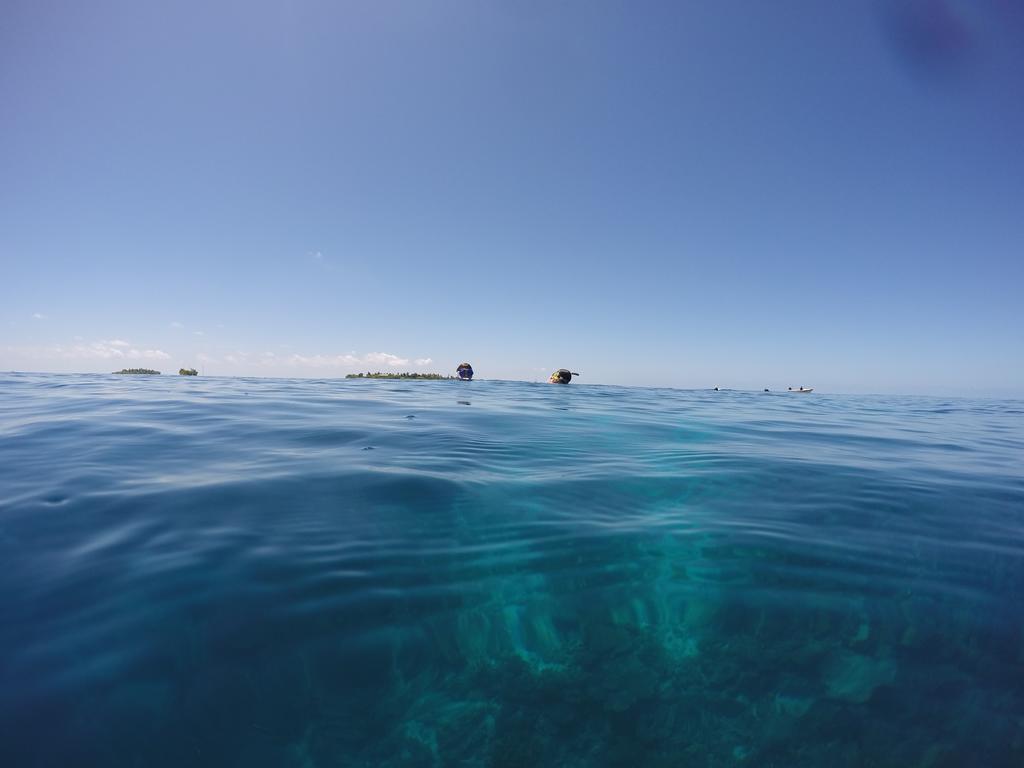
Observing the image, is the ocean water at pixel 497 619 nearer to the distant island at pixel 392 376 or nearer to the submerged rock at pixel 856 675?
the submerged rock at pixel 856 675

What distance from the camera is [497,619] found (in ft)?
9.12

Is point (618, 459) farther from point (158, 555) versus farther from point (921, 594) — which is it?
point (158, 555)

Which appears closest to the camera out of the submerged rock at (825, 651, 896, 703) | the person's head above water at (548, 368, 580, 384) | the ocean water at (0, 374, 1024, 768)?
the ocean water at (0, 374, 1024, 768)

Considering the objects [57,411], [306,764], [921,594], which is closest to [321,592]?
[306,764]

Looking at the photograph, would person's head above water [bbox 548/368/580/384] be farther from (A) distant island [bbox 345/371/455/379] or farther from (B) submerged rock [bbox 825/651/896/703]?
(B) submerged rock [bbox 825/651/896/703]

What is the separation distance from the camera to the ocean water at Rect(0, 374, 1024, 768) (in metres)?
2.06

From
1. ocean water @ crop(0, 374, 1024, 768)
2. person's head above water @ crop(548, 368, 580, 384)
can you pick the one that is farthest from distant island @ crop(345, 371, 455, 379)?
ocean water @ crop(0, 374, 1024, 768)

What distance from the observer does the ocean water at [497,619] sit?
206 cm

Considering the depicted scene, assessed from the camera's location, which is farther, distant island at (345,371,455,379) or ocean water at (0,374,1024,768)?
Result: distant island at (345,371,455,379)

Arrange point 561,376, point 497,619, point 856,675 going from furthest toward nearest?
1. point 561,376
2. point 497,619
3. point 856,675

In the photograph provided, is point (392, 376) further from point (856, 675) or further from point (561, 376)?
point (856, 675)

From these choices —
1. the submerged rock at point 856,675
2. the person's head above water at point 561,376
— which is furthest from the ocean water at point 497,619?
the person's head above water at point 561,376

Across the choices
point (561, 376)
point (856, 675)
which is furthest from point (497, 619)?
point (561, 376)

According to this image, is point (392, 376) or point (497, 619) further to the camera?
point (392, 376)
